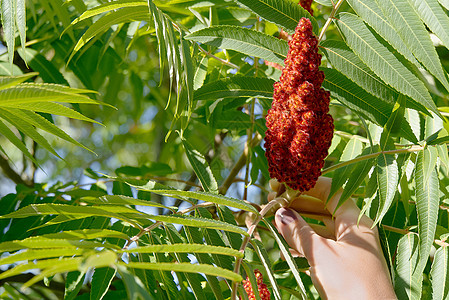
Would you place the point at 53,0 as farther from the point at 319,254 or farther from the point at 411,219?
the point at 411,219

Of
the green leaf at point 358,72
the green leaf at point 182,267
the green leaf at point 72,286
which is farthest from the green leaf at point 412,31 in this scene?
the green leaf at point 72,286

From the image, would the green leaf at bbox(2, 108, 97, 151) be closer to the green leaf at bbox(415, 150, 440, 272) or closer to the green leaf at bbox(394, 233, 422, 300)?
the green leaf at bbox(415, 150, 440, 272)

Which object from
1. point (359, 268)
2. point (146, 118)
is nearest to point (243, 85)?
point (359, 268)

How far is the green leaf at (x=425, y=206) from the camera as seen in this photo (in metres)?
1.78

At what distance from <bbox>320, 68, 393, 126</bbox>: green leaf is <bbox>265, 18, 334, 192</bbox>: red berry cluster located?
5.8 inches

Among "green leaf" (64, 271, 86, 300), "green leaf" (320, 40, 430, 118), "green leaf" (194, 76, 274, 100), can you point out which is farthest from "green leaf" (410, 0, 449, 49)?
"green leaf" (64, 271, 86, 300)

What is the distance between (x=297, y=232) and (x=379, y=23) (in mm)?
785

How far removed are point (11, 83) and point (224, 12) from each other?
1827 millimetres

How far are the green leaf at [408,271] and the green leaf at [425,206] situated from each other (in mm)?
150

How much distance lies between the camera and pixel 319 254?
1933 mm

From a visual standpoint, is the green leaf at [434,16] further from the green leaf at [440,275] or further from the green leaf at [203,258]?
the green leaf at [203,258]

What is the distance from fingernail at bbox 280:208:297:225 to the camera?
204 cm

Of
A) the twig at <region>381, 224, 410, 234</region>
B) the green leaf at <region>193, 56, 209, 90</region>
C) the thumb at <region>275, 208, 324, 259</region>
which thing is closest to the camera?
the thumb at <region>275, 208, 324, 259</region>

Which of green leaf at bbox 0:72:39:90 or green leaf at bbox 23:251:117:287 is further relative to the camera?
green leaf at bbox 0:72:39:90
